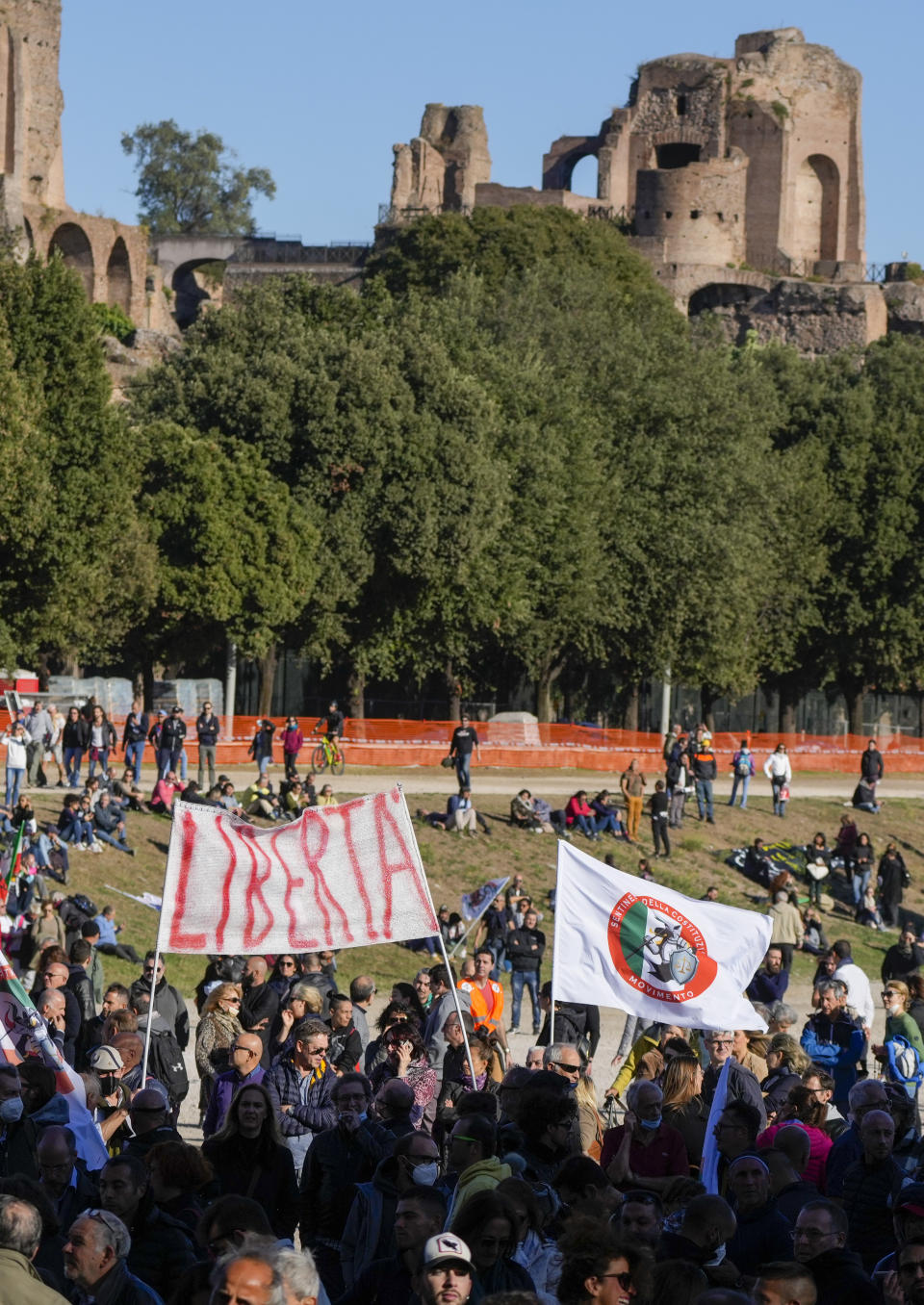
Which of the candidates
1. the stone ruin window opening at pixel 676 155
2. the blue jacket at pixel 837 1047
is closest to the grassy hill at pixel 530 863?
the blue jacket at pixel 837 1047

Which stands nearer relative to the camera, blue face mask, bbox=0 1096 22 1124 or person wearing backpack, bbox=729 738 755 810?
blue face mask, bbox=0 1096 22 1124

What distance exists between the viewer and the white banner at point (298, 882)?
13.8 meters

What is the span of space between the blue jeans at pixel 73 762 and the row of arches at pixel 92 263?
58.3 m

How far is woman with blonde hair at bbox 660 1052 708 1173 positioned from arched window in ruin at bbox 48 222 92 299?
84.8 metres

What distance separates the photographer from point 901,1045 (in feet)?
53.7

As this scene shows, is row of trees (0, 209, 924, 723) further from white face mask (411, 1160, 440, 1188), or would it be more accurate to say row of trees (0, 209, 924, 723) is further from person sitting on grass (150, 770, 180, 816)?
white face mask (411, 1160, 440, 1188)

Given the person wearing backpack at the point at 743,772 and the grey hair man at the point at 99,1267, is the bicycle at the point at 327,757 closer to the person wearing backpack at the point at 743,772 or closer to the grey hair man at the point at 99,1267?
the person wearing backpack at the point at 743,772

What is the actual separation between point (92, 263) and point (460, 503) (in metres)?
45.1

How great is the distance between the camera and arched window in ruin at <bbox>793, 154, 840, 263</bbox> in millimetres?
115125

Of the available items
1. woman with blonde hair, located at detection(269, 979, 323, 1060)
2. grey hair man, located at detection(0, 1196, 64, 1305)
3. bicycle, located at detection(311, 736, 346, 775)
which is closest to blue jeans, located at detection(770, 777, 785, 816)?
bicycle, located at detection(311, 736, 346, 775)

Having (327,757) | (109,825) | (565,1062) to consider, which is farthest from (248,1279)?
(327,757)

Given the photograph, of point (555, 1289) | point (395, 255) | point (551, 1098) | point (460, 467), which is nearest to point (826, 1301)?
point (555, 1289)

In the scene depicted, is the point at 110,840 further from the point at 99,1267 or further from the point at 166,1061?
the point at 99,1267

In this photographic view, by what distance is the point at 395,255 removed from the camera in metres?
86.1
